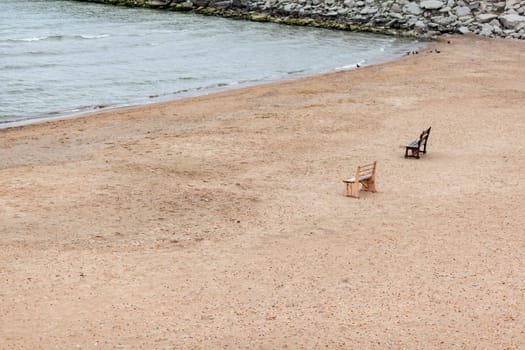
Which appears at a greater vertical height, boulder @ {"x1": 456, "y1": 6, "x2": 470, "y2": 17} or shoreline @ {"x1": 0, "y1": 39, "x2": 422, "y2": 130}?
boulder @ {"x1": 456, "y1": 6, "x2": 470, "y2": 17}

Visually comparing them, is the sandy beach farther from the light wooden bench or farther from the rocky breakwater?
the rocky breakwater

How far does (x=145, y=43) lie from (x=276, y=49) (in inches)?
322

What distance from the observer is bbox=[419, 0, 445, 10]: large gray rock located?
168 feet

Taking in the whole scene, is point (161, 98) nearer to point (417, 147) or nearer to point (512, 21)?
point (417, 147)

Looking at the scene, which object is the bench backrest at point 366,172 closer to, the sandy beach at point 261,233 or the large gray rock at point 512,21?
the sandy beach at point 261,233

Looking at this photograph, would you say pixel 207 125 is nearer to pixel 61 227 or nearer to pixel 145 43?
pixel 61 227

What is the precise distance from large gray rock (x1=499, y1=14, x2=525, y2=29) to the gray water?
229 inches

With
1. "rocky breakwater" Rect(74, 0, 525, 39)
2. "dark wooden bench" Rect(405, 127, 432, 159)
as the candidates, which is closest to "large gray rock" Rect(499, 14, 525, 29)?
"rocky breakwater" Rect(74, 0, 525, 39)

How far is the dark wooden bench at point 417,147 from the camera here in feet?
64.8

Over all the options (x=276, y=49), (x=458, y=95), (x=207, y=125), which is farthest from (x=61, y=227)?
(x=276, y=49)

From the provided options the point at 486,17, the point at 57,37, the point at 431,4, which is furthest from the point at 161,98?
the point at 431,4

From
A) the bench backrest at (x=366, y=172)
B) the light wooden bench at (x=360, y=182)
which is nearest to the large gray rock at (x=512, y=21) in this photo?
the bench backrest at (x=366, y=172)

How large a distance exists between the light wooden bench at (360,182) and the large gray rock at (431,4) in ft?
120

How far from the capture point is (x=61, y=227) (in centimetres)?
1436
